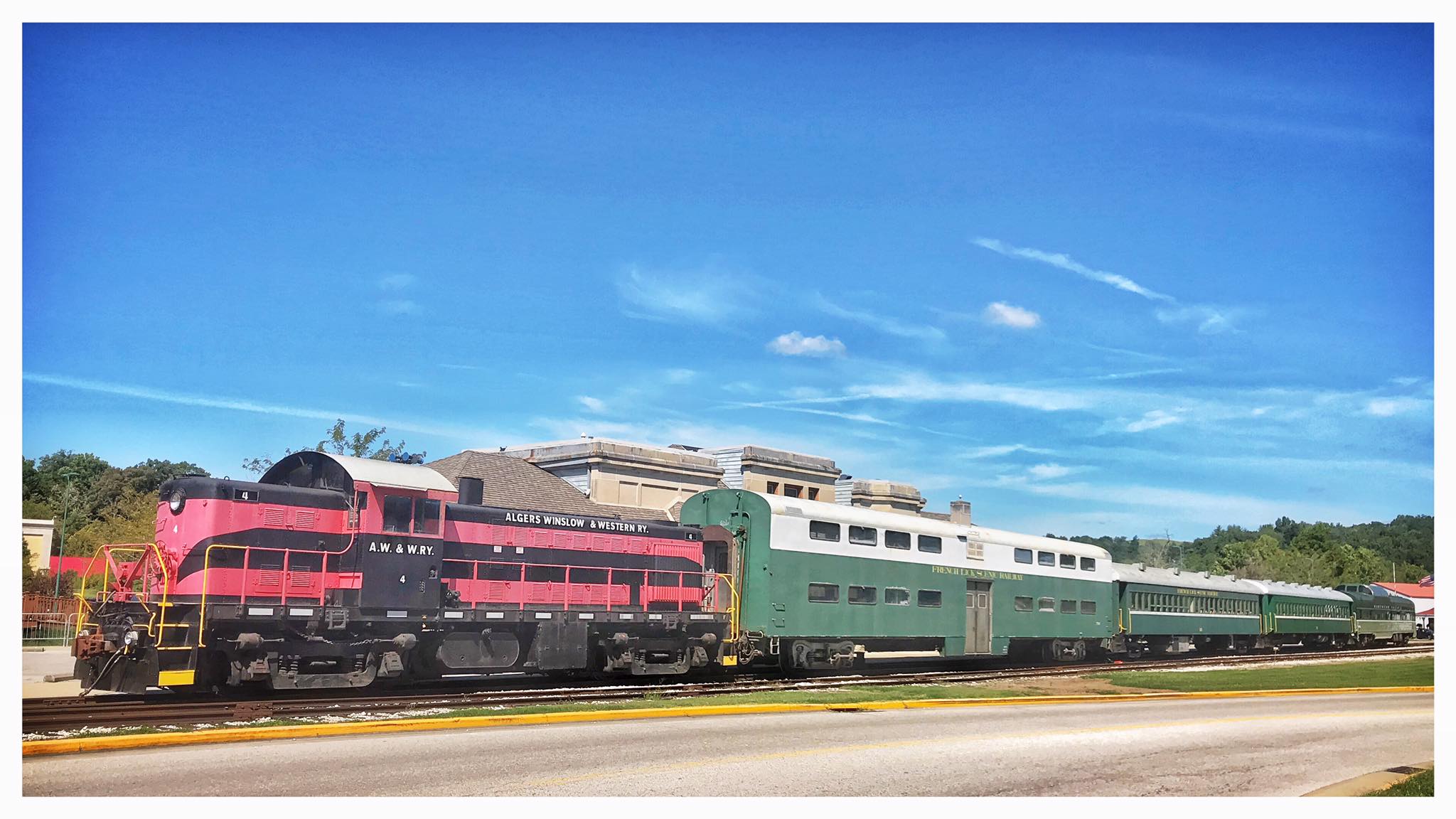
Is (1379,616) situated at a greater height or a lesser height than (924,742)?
greater

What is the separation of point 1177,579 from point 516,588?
3111 centimetres

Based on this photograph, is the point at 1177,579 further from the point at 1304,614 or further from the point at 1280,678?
the point at 1280,678

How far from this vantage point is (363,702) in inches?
739

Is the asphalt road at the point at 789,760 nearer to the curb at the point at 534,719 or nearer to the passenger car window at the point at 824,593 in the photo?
the curb at the point at 534,719

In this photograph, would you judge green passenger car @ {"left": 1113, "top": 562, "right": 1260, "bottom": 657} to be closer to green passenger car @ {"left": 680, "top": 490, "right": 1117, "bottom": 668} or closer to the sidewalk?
green passenger car @ {"left": 680, "top": 490, "right": 1117, "bottom": 668}

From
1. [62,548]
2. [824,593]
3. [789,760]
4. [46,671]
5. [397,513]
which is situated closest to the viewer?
[789,760]

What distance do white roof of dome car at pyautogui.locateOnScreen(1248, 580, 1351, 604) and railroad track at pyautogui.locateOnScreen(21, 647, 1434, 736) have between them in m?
27.4

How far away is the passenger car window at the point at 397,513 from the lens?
20609 mm

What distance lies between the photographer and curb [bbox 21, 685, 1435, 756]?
45.6ft

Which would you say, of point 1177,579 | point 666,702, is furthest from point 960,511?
point 666,702

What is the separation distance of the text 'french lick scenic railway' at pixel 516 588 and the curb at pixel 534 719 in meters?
3.94

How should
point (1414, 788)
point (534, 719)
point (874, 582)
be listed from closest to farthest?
1. point (1414, 788)
2. point (534, 719)
3. point (874, 582)

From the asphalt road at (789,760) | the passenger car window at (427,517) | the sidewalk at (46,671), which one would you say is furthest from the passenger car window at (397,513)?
the sidewalk at (46,671)
